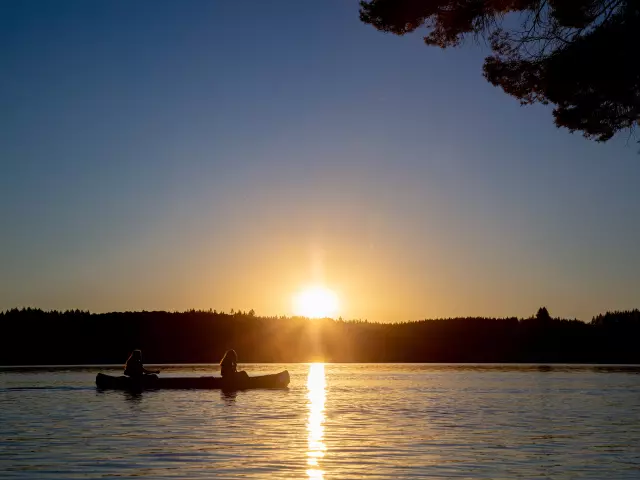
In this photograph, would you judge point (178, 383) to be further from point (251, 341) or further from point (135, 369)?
point (251, 341)

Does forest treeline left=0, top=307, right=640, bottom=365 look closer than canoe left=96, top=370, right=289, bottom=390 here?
No

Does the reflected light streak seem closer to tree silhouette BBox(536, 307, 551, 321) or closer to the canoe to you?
the canoe

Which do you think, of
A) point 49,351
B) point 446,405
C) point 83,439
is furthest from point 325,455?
point 49,351

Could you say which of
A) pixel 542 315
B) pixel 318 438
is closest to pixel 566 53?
pixel 318 438

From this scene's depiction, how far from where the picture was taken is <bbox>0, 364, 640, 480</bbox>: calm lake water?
18234 mm

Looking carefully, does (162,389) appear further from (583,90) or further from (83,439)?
(583,90)

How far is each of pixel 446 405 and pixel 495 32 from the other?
67.2 feet

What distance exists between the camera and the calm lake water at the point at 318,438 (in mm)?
18234

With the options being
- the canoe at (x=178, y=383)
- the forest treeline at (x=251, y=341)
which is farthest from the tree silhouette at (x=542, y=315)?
the canoe at (x=178, y=383)

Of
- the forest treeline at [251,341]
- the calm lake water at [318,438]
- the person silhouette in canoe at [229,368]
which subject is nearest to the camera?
the calm lake water at [318,438]

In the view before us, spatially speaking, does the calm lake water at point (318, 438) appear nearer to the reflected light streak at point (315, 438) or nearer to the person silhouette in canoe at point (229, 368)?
the reflected light streak at point (315, 438)

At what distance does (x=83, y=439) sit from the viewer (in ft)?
80.7

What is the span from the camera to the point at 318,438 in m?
24.4

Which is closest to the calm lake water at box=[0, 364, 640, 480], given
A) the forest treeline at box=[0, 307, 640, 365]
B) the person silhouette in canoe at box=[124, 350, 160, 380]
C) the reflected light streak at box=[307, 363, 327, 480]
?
the reflected light streak at box=[307, 363, 327, 480]
